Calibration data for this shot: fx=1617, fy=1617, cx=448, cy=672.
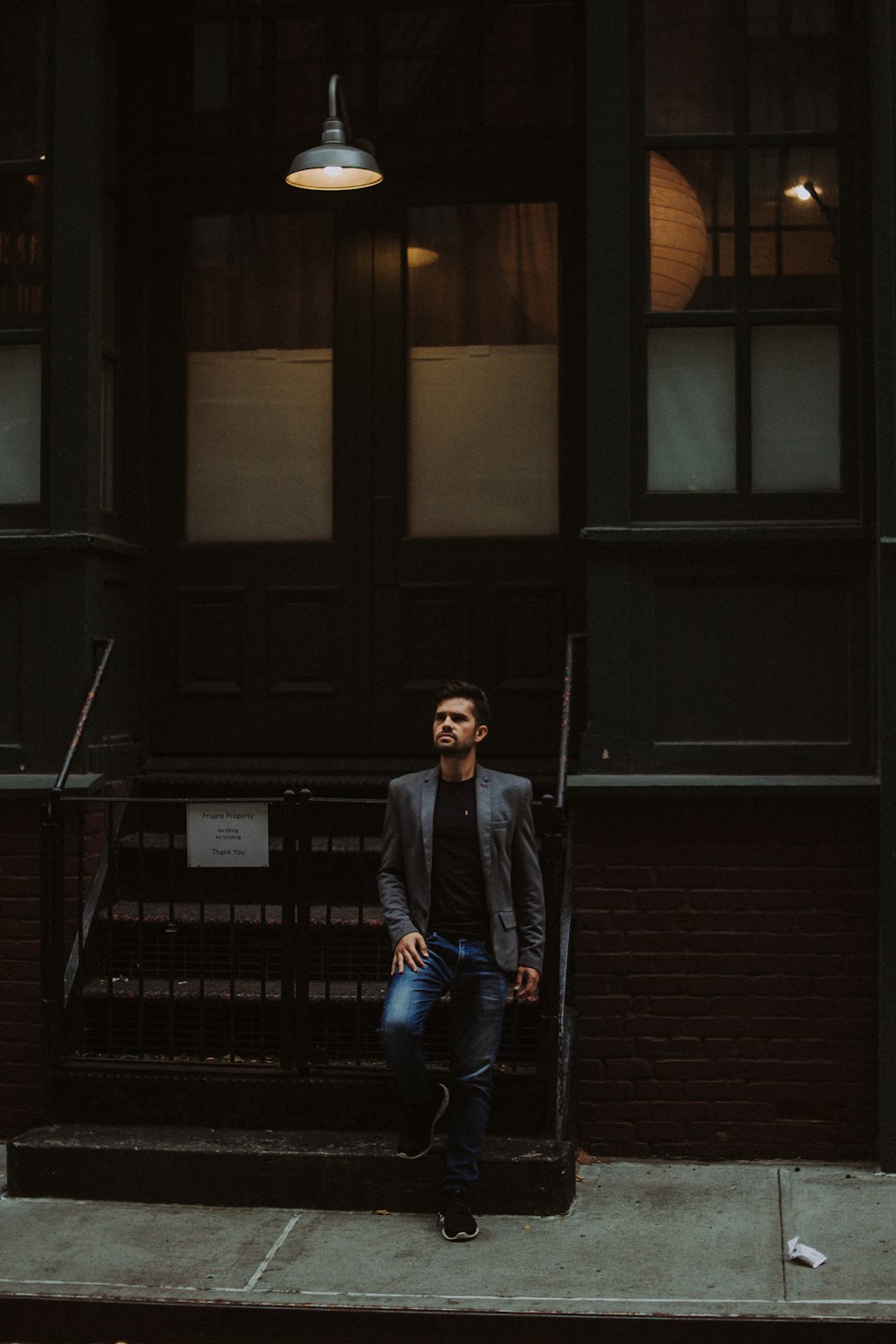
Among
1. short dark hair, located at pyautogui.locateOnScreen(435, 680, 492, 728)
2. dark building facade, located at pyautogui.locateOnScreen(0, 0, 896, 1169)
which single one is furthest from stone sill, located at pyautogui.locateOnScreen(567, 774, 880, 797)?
short dark hair, located at pyautogui.locateOnScreen(435, 680, 492, 728)

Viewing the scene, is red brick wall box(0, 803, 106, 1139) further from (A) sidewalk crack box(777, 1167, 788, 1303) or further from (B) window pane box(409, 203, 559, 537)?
(A) sidewalk crack box(777, 1167, 788, 1303)

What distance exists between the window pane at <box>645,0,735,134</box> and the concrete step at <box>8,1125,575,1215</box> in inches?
172

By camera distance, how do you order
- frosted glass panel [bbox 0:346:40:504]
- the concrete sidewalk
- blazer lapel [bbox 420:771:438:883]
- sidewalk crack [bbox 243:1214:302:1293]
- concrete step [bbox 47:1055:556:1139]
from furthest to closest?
frosted glass panel [bbox 0:346:40:504], concrete step [bbox 47:1055:556:1139], blazer lapel [bbox 420:771:438:883], sidewalk crack [bbox 243:1214:302:1293], the concrete sidewalk

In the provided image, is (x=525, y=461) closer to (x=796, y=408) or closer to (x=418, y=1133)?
(x=796, y=408)

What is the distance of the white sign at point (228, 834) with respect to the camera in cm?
660

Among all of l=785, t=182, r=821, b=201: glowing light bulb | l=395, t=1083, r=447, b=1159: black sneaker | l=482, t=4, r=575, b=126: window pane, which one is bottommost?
l=395, t=1083, r=447, b=1159: black sneaker

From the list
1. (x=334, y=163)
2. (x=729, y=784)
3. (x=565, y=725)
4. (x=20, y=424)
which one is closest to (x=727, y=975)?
(x=729, y=784)

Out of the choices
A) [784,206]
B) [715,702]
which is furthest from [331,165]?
[715,702]

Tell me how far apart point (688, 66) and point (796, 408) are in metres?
1.58

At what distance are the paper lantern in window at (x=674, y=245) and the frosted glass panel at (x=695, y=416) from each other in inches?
6.5

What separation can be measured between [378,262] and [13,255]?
177cm

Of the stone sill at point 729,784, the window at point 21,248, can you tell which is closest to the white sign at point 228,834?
the stone sill at point 729,784

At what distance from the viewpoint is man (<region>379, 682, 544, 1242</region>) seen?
19.3ft

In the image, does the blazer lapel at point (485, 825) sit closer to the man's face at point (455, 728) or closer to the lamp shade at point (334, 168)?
the man's face at point (455, 728)
